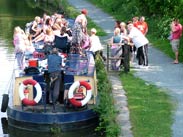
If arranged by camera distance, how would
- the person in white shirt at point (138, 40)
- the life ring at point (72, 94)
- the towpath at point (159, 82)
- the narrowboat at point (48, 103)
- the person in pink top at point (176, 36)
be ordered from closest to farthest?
the towpath at point (159, 82)
the narrowboat at point (48, 103)
the life ring at point (72, 94)
the person in white shirt at point (138, 40)
the person in pink top at point (176, 36)

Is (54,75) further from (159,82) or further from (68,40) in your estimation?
(68,40)

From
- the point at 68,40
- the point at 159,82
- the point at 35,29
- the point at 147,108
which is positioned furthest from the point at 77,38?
the point at 147,108

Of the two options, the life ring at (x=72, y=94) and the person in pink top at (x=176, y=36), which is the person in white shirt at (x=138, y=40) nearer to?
the person in pink top at (x=176, y=36)

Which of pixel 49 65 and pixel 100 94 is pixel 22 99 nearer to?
pixel 49 65

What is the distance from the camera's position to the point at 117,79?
633 inches

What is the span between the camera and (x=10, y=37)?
92.1 ft

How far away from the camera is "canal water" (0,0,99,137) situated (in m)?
13.7

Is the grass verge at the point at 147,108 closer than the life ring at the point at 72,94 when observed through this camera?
Yes

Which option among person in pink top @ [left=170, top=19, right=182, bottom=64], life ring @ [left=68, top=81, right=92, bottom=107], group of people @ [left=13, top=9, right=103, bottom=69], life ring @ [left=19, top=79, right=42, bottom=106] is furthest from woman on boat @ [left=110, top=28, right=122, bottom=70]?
life ring @ [left=19, top=79, right=42, bottom=106]

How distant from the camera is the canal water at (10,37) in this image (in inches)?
538

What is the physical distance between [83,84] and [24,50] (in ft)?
13.8

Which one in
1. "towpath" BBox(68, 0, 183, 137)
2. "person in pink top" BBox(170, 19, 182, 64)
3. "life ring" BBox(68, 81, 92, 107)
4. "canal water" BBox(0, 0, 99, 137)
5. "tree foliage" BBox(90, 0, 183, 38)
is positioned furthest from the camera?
"tree foliage" BBox(90, 0, 183, 38)

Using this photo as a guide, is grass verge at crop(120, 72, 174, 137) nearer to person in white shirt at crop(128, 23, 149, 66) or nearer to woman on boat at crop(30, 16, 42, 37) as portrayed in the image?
person in white shirt at crop(128, 23, 149, 66)

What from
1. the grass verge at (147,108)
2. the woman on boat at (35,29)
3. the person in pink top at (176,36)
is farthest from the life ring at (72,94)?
the woman on boat at (35,29)
